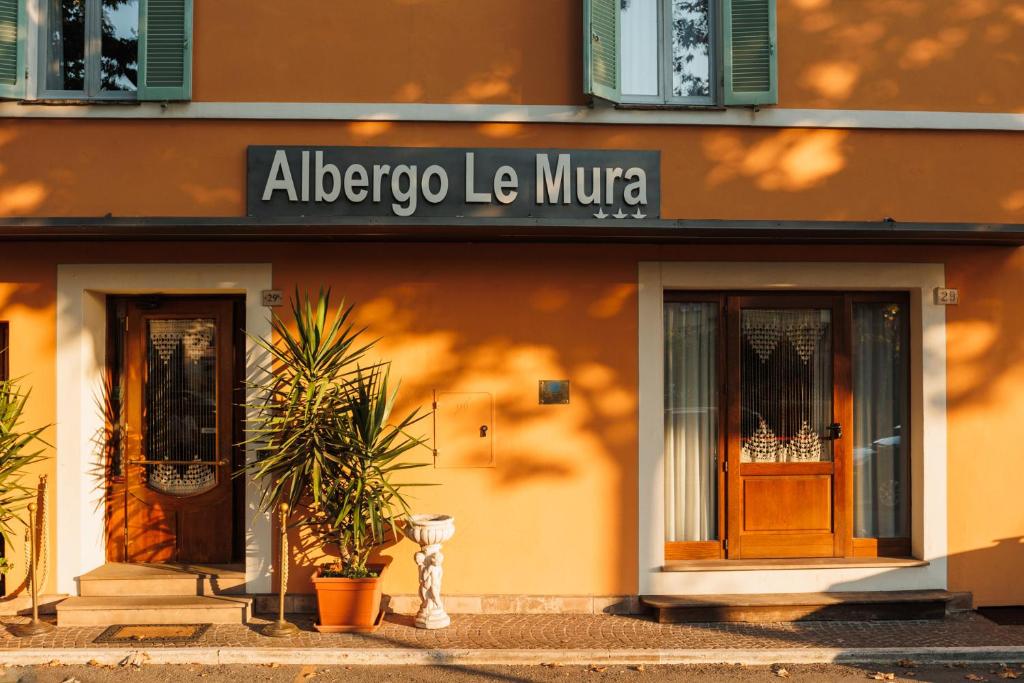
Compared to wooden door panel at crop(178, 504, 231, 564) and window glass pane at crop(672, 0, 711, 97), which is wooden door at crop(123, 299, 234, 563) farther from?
window glass pane at crop(672, 0, 711, 97)

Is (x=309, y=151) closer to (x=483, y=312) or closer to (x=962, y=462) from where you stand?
(x=483, y=312)

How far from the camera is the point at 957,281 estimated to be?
25.5 feet

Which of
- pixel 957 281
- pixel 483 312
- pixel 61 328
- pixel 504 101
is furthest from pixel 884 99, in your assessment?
pixel 61 328

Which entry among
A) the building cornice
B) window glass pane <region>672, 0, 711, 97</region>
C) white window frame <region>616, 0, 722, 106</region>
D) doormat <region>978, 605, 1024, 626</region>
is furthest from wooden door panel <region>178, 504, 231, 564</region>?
doormat <region>978, 605, 1024, 626</region>

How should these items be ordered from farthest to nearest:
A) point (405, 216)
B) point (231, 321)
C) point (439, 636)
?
point (231, 321)
point (405, 216)
point (439, 636)

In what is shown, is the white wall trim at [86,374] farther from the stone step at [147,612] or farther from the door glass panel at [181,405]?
the door glass panel at [181,405]

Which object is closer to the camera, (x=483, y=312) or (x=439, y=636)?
(x=439, y=636)

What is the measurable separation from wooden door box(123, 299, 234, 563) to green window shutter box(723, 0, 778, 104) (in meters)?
4.75

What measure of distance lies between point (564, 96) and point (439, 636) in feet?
14.6

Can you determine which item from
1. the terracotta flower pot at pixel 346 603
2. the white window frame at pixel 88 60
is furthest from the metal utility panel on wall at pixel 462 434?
the white window frame at pixel 88 60

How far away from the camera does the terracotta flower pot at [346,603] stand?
6910 millimetres

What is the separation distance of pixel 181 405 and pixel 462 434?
2.53 metres

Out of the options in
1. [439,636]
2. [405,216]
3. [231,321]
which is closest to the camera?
[439,636]

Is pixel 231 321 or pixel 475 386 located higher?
pixel 231 321
